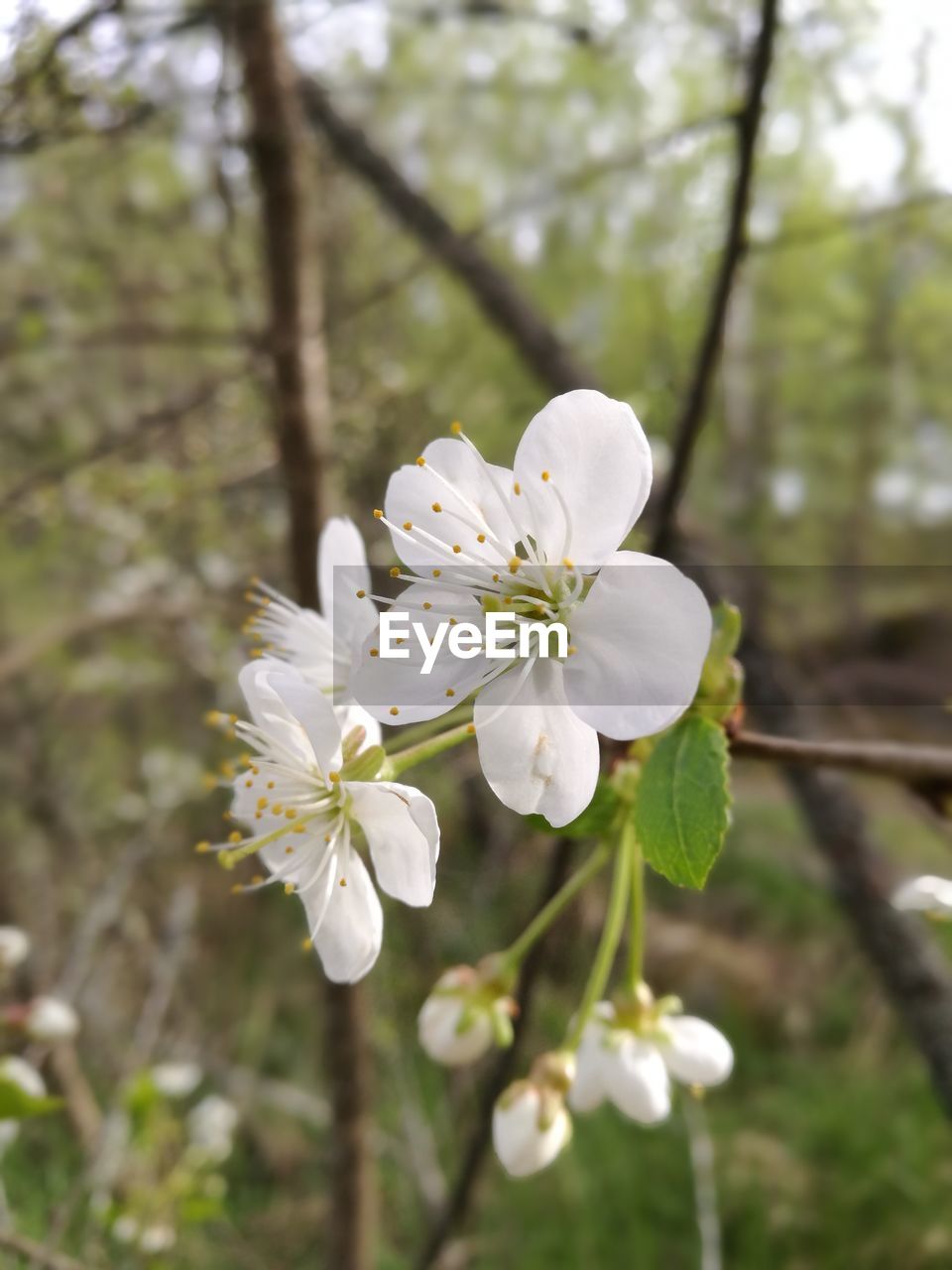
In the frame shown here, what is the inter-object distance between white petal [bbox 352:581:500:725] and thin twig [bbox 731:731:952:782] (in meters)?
0.14

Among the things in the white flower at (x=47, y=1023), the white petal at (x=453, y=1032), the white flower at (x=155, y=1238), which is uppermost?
the white petal at (x=453, y=1032)

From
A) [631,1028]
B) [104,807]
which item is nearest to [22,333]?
[631,1028]

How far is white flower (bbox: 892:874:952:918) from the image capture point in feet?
2.13

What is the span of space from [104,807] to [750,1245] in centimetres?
241

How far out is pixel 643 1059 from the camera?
651 millimetres

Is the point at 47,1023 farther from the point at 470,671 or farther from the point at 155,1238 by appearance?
the point at 470,671

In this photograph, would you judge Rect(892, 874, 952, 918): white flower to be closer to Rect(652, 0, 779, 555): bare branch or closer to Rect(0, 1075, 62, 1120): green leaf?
Rect(652, 0, 779, 555): bare branch

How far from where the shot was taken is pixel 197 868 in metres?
3.06

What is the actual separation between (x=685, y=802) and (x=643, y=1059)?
300mm

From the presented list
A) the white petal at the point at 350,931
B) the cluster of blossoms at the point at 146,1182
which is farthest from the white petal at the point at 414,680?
the cluster of blossoms at the point at 146,1182

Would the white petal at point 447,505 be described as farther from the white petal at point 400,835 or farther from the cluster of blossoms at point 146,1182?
the cluster of blossoms at point 146,1182

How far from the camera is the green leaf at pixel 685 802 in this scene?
428 mm

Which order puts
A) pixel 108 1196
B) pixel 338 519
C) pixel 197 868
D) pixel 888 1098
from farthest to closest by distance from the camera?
pixel 197 868 → pixel 888 1098 → pixel 108 1196 → pixel 338 519

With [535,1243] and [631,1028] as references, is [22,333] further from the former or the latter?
[535,1243]
